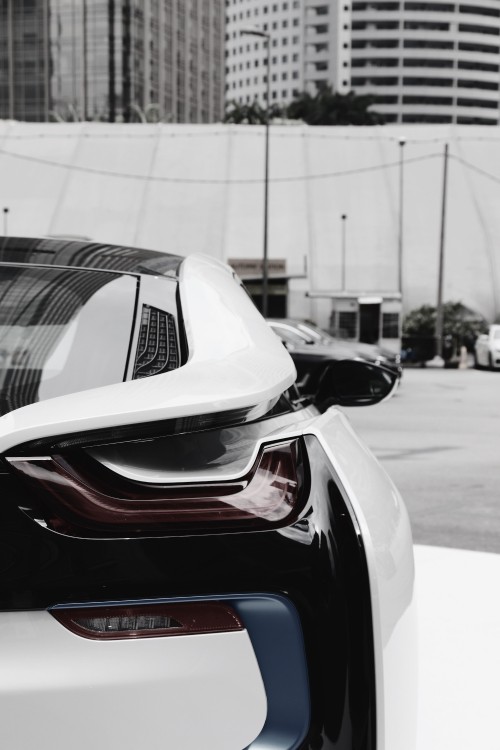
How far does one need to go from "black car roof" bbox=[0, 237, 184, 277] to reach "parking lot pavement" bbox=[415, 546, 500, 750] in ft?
5.24

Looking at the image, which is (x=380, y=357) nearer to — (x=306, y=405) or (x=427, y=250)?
(x=306, y=405)

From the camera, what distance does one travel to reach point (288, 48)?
171500 mm

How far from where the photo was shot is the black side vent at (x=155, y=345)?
176 cm

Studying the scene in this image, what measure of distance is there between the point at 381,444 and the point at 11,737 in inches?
380

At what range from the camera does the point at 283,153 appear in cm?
5684

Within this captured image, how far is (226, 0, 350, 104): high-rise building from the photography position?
159875 mm

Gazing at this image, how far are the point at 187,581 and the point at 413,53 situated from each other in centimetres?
16744

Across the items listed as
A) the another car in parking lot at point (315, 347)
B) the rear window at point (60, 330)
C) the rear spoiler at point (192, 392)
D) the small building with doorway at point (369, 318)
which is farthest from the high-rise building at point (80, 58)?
the rear spoiler at point (192, 392)

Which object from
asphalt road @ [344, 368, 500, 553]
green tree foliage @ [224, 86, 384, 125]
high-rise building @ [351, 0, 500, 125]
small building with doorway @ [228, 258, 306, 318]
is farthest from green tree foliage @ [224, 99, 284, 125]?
asphalt road @ [344, 368, 500, 553]

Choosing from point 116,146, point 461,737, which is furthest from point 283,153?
point 461,737

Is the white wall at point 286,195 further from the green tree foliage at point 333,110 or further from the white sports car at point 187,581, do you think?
the green tree foliage at point 333,110

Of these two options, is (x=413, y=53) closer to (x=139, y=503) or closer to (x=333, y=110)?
(x=333, y=110)

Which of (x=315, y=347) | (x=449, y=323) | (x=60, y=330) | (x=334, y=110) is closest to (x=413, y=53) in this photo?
(x=334, y=110)

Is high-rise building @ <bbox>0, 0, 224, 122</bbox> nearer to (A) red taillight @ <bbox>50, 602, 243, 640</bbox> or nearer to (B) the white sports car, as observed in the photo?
(B) the white sports car
